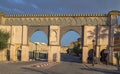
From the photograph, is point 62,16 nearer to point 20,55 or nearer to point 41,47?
point 20,55

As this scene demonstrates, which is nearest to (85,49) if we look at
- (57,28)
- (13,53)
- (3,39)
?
(57,28)

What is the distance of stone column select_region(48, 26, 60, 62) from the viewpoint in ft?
209

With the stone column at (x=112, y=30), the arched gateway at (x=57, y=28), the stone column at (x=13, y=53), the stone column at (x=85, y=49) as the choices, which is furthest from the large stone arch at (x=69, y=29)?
the stone column at (x=13, y=53)

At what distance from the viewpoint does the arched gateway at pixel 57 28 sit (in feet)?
207

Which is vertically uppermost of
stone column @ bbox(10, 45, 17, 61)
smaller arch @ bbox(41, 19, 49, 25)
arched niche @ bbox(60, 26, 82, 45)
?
smaller arch @ bbox(41, 19, 49, 25)

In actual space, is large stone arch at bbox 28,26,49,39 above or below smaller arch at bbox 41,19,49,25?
below

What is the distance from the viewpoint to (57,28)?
64.8 m

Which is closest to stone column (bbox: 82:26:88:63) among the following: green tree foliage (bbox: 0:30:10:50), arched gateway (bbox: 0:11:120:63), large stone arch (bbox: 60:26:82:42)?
arched gateway (bbox: 0:11:120:63)

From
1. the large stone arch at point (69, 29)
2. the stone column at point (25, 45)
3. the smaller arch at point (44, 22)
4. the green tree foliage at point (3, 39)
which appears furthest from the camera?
the smaller arch at point (44, 22)

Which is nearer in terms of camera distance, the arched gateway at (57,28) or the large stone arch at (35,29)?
the arched gateway at (57,28)

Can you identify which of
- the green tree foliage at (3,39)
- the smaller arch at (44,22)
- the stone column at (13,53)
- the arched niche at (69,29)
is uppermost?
the smaller arch at (44,22)

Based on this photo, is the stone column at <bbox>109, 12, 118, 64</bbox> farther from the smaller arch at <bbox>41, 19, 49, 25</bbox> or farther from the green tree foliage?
the green tree foliage

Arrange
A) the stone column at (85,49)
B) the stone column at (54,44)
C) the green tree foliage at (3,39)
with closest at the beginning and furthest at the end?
the green tree foliage at (3,39)
the stone column at (85,49)
the stone column at (54,44)

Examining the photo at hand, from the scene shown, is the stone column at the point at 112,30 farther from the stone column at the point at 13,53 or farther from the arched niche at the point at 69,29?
the stone column at the point at 13,53
